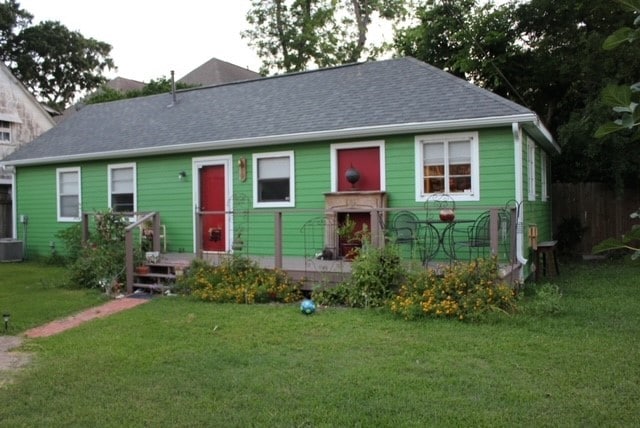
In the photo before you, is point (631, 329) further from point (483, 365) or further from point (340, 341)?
point (340, 341)

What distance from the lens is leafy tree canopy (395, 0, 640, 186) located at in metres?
11.4

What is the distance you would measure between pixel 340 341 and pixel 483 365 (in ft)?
4.63

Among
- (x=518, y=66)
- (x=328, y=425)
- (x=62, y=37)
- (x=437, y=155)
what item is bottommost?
(x=328, y=425)

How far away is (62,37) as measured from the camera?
113ft

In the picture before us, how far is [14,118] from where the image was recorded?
20.0m

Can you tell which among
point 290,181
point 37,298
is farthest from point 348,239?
point 37,298

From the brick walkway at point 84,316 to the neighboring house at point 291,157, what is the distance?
52.1 inches

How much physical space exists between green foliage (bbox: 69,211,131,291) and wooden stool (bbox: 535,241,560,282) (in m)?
6.96

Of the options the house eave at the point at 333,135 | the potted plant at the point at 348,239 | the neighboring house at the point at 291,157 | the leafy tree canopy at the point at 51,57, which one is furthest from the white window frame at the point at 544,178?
the leafy tree canopy at the point at 51,57

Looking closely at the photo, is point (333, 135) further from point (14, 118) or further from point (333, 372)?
point (14, 118)

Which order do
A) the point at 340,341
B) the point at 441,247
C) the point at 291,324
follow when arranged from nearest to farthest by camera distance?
the point at 340,341 < the point at 291,324 < the point at 441,247

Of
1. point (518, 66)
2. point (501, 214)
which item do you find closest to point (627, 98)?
point (501, 214)

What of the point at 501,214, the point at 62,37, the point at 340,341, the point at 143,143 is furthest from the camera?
the point at 62,37

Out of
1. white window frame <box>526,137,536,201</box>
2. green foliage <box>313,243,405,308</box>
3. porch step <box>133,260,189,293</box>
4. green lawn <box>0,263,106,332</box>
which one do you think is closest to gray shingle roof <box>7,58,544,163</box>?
white window frame <box>526,137,536,201</box>
